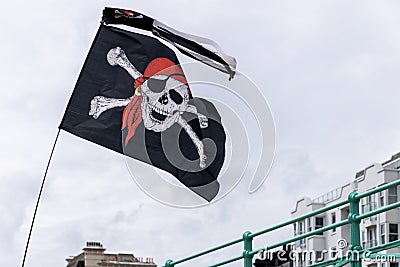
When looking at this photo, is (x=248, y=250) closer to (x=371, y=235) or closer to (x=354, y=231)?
(x=354, y=231)

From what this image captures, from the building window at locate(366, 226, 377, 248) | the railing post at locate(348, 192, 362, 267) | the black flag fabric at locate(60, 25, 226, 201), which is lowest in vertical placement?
the railing post at locate(348, 192, 362, 267)

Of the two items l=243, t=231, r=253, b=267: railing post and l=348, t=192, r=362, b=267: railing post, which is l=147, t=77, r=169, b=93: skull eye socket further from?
l=348, t=192, r=362, b=267: railing post

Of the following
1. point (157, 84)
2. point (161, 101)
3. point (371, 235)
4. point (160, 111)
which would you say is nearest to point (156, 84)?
point (157, 84)

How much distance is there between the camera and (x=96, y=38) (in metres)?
17.0

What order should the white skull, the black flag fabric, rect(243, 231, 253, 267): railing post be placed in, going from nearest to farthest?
rect(243, 231, 253, 267): railing post < the black flag fabric < the white skull

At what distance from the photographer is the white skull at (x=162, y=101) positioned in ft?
57.1

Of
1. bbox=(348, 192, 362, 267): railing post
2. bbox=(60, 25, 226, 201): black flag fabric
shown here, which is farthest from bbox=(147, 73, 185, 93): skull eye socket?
bbox=(348, 192, 362, 267): railing post

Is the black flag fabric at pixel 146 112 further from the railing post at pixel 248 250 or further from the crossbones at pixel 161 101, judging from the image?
the railing post at pixel 248 250

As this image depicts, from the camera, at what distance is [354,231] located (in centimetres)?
1044

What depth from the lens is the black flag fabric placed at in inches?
633

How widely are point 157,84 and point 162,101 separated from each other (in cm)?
38

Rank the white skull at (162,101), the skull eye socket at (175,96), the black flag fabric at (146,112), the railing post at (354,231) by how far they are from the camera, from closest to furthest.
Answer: the railing post at (354,231) < the black flag fabric at (146,112) < the white skull at (162,101) < the skull eye socket at (175,96)

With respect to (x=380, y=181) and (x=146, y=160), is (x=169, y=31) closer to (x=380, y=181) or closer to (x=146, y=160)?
(x=146, y=160)

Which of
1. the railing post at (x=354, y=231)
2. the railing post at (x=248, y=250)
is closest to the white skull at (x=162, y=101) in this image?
the railing post at (x=248, y=250)
